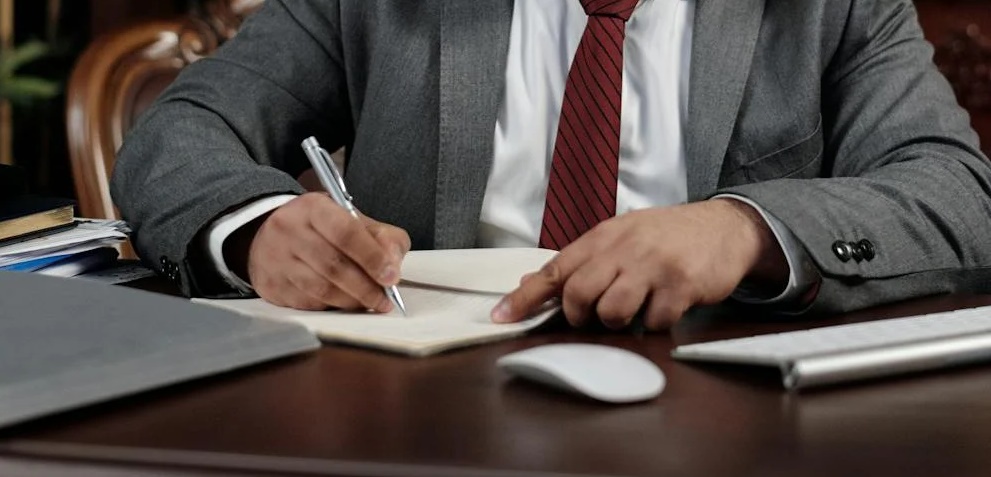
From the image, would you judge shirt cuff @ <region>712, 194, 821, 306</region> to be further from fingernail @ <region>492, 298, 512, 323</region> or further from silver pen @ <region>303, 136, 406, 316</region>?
silver pen @ <region>303, 136, 406, 316</region>

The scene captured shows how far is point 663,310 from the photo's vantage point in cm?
93

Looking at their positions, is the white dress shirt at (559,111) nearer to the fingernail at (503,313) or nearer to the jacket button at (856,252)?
the jacket button at (856,252)

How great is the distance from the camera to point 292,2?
61.6 inches

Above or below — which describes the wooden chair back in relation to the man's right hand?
above

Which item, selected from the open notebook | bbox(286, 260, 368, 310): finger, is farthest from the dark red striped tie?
bbox(286, 260, 368, 310): finger

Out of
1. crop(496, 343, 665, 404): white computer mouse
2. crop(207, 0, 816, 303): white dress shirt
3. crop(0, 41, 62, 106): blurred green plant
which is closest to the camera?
crop(496, 343, 665, 404): white computer mouse

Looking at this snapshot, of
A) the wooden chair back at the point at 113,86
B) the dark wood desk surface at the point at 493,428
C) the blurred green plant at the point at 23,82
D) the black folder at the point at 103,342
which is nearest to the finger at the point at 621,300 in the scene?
the dark wood desk surface at the point at 493,428

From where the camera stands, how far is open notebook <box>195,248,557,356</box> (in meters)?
0.86

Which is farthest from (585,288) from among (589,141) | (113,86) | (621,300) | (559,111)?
(113,86)

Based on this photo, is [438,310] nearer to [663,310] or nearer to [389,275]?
[389,275]

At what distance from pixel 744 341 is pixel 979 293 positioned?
454 millimetres

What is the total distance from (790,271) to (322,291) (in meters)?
0.38

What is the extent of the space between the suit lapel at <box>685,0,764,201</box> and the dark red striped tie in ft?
0.30

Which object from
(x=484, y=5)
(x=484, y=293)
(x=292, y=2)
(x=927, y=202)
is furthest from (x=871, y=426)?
(x=292, y=2)
